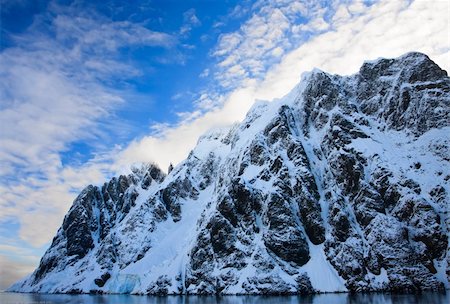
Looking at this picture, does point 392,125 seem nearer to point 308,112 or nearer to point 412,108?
point 412,108

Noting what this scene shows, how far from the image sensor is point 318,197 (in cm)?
16500

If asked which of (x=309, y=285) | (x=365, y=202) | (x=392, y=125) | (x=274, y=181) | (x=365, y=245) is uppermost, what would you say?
(x=392, y=125)

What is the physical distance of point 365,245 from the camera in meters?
139

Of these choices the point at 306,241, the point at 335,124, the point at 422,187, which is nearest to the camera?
the point at 422,187

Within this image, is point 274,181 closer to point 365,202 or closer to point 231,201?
point 231,201

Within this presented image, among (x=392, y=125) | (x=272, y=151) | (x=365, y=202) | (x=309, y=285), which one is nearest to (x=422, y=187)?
(x=365, y=202)

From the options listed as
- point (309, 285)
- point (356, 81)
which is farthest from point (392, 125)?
point (309, 285)

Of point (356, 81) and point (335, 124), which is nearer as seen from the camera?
point (335, 124)

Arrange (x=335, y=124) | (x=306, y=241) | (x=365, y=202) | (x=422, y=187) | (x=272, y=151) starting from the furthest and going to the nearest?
1. (x=272, y=151)
2. (x=335, y=124)
3. (x=306, y=241)
4. (x=365, y=202)
5. (x=422, y=187)

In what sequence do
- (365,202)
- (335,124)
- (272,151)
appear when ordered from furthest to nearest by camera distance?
(272,151)
(335,124)
(365,202)

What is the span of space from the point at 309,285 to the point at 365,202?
1348 inches

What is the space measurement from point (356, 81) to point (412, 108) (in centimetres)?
3658

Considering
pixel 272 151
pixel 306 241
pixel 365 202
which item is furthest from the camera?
pixel 272 151

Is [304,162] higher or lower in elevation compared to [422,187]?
higher
